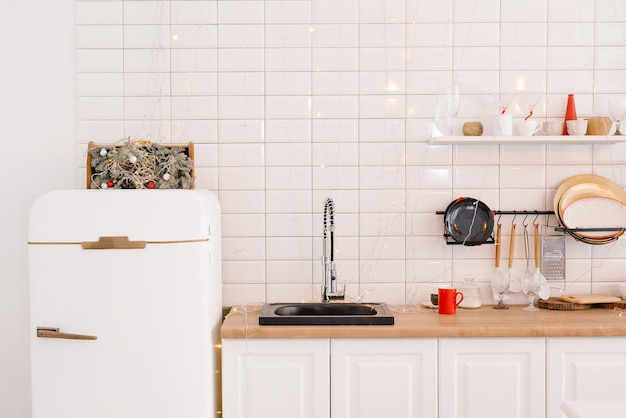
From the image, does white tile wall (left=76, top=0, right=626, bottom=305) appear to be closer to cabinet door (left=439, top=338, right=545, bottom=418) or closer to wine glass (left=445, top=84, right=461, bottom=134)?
wine glass (left=445, top=84, right=461, bottom=134)

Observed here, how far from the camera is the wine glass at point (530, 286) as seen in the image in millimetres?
2949

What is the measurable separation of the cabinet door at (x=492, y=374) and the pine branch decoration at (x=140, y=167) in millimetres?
1353

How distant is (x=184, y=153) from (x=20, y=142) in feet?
2.80

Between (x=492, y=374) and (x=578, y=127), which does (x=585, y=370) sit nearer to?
(x=492, y=374)

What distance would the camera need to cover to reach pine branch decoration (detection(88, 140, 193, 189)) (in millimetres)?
2719

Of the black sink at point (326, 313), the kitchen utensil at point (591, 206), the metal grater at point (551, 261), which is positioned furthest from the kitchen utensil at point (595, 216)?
the black sink at point (326, 313)

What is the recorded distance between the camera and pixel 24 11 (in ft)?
10.2

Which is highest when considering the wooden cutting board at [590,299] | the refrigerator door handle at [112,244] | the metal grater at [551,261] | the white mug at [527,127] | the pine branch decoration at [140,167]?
the white mug at [527,127]

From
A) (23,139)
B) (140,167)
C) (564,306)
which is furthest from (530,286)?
→ (23,139)

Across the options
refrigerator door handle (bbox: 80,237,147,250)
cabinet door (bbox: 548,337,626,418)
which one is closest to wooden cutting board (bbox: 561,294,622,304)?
cabinet door (bbox: 548,337,626,418)

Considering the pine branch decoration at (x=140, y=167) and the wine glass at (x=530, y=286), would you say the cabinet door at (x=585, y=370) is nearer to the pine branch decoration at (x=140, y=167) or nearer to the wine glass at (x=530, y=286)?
the wine glass at (x=530, y=286)

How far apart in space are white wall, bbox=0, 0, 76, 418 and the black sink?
4.04 feet

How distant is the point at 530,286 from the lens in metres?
2.96

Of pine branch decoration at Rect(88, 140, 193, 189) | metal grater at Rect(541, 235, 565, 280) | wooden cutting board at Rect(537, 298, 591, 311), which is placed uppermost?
pine branch decoration at Rect(88, 140, 193, 189)
